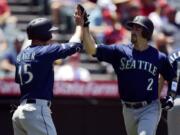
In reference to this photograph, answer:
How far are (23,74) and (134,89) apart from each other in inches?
50.6

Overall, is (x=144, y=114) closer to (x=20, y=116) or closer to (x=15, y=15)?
(x=20, y=116)

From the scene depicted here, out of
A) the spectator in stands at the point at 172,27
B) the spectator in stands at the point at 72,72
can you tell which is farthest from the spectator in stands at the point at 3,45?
the spectator in stands at the point at 172,27

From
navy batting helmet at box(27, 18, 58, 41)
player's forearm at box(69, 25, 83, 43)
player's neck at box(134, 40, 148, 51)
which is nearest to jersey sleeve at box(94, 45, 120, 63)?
player's neck at box(134, 40, 148, 51)

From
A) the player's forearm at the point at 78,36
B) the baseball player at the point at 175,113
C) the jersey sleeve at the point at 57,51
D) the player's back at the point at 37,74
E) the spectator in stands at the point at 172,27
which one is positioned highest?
the player's forearm at the point at 78,36

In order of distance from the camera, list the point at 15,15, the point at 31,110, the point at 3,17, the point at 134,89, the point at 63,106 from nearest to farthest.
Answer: the point at 31,110, the point at 134,89, the point at 63,106, the point at 3,17, the point at 15,15

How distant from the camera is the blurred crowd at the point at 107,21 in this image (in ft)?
34.8

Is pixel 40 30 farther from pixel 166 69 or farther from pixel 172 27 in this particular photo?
pixel 172 27

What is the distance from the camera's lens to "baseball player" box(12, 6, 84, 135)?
6.68m

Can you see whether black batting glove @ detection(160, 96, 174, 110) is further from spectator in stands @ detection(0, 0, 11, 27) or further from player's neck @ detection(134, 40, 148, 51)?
spectator in stands @ detection(0, 0, 11, 27)

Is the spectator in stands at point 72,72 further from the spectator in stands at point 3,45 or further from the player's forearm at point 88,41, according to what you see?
the player's forearm at point 88,41

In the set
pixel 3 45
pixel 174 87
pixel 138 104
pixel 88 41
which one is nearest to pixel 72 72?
pixel 3 45

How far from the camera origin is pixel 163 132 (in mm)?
9898

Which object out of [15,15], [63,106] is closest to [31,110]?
[63,106]

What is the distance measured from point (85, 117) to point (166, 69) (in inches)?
100
